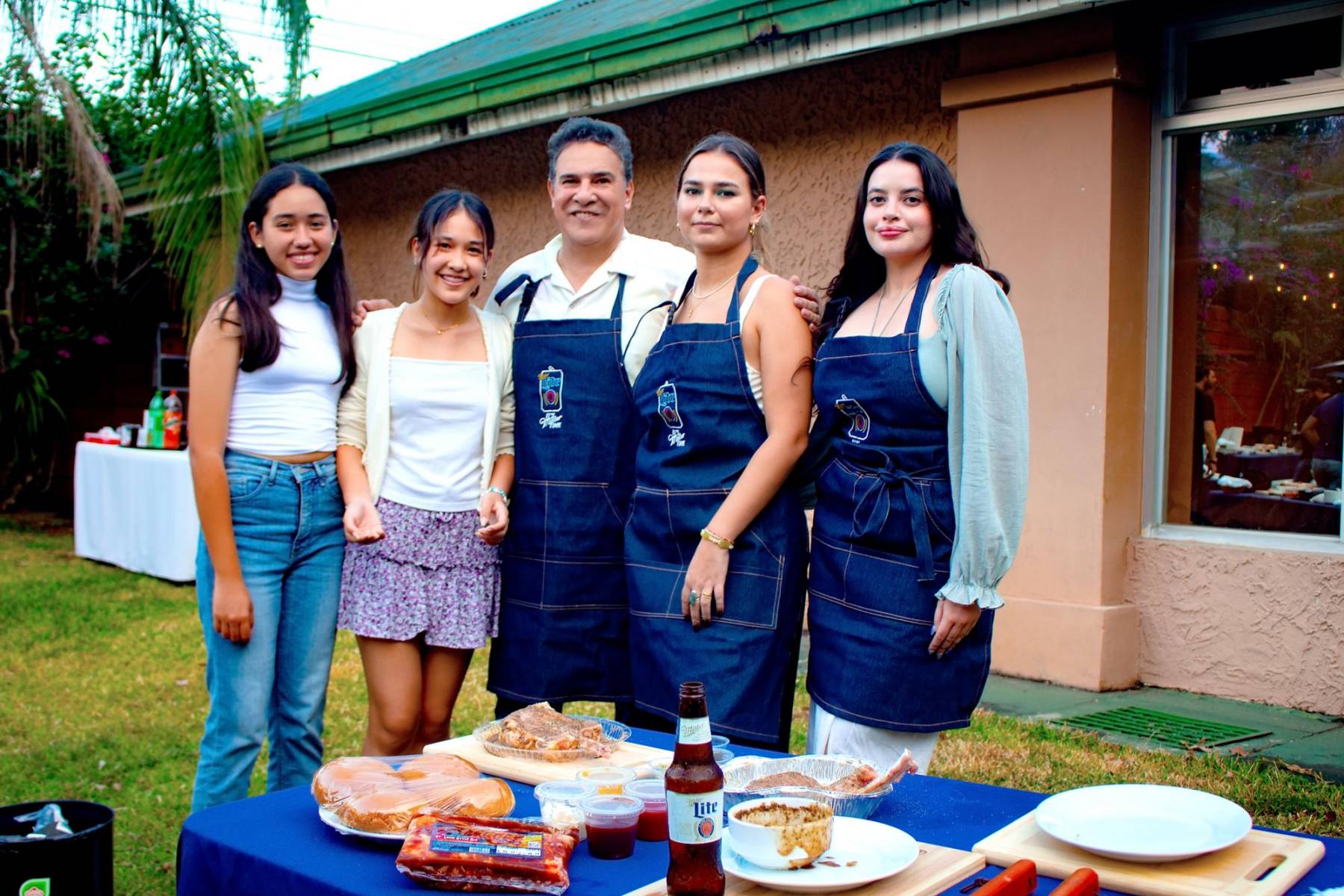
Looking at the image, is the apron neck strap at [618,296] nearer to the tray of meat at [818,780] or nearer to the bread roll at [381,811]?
the tray of meat at [818,780]

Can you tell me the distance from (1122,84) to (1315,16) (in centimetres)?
74

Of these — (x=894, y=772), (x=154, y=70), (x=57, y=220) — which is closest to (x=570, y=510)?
(x=894, y=772)

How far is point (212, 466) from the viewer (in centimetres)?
294

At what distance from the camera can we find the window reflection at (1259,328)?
4992 millimetres

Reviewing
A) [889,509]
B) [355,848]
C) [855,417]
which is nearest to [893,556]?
[889,509]

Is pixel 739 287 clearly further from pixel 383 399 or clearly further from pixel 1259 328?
pixel 1259 328

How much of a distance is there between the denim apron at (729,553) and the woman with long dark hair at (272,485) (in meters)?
0.84

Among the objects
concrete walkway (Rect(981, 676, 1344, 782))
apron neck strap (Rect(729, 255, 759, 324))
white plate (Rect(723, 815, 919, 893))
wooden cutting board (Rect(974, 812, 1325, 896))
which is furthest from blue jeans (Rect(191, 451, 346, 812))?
concrete walkway (Rect(981, 676, 1344, 782))

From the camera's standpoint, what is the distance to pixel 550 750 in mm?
2268

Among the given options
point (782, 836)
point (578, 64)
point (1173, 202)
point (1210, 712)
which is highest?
point (578, 64)

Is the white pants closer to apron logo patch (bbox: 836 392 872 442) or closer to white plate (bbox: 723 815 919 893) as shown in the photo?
apron logo patch (bbox: 836 392 872 442)

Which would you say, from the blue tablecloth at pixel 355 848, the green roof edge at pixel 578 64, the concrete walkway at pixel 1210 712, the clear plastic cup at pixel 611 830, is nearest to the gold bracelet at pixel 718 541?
the blue tablecloth at pixel 355 848

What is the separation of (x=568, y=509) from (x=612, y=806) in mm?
1456

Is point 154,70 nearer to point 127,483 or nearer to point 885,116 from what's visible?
point 127,483
